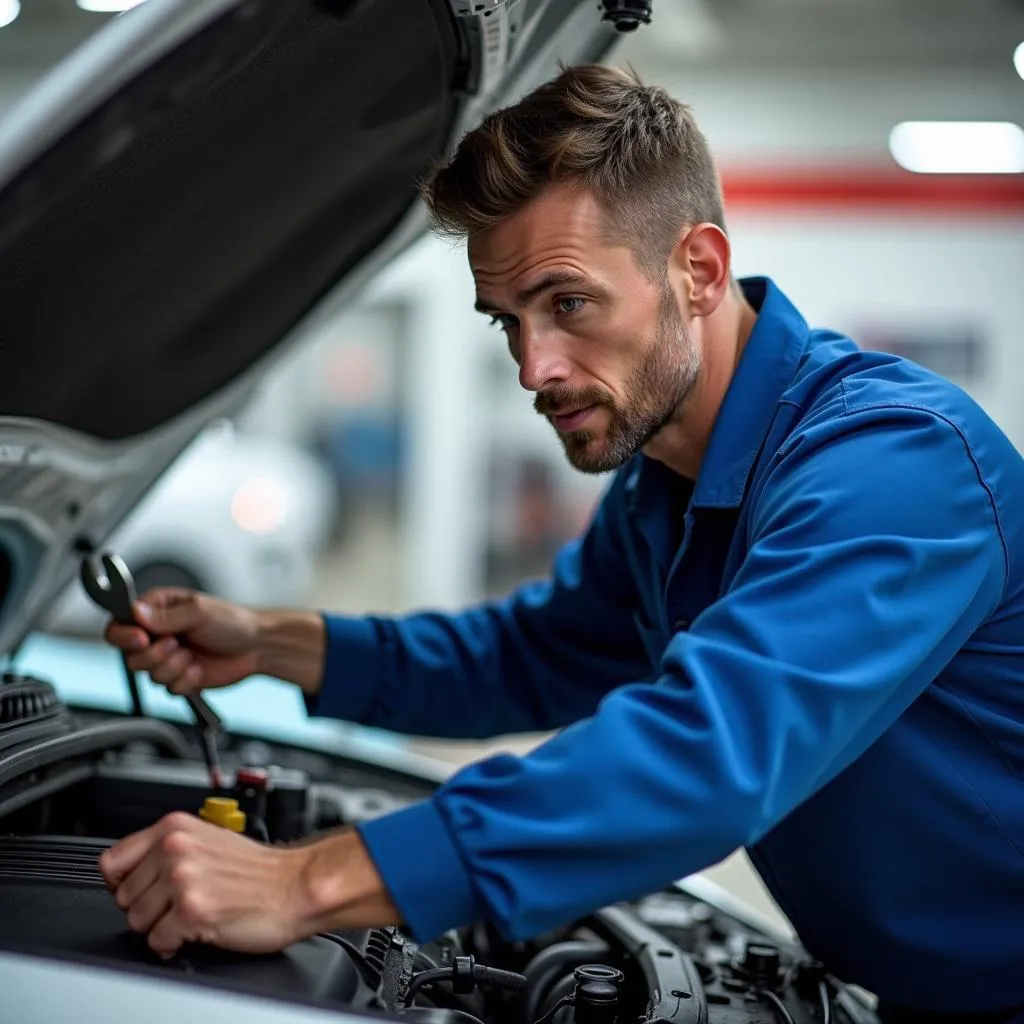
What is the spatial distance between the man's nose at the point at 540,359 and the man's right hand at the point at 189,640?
579 millimetres

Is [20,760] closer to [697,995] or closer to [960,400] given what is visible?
[697,995]

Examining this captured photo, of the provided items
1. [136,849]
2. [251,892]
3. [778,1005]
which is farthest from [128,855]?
[778,1005]

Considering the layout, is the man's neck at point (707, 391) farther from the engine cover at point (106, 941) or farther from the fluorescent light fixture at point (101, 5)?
the fluorescent light fixture at point (101, 5)

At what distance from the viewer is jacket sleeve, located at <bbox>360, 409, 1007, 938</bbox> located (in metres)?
0.88

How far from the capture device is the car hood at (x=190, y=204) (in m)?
0.99

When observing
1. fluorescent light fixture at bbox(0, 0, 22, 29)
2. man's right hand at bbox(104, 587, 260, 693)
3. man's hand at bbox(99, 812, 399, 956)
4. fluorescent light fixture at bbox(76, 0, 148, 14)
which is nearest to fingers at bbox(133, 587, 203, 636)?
man's right hand at bbox(104, 587, 260, 693)

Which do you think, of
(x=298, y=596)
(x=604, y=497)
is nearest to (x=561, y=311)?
(x=604, y=497)

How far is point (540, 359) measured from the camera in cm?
121

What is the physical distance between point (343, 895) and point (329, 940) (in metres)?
0.23

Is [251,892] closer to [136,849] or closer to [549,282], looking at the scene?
[136,849]

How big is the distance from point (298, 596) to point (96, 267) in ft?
16.6

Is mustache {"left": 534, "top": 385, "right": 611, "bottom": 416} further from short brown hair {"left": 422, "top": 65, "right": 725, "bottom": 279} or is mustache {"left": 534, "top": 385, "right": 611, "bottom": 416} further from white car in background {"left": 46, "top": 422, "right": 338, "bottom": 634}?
white car in background {"left": 46, "top": 422, "right": 338, "bottom": 634}

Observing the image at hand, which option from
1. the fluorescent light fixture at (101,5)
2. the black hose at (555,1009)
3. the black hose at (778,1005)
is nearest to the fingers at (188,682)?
the black hose at (555,1009)

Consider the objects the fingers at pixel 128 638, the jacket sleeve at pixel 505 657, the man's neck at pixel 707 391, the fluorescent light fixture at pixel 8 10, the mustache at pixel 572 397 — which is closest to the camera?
the mustache at pixel 572 397
